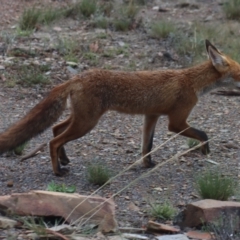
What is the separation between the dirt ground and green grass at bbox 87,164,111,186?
0.07 m

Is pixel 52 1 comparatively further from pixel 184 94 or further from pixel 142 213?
pixel 142 213

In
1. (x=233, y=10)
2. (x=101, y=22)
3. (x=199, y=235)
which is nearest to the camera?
(x=199, y=235)

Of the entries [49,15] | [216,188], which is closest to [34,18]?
[49,15]

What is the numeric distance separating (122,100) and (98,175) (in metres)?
1.20

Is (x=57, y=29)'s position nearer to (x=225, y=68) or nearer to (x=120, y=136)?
(x=120, y=136)

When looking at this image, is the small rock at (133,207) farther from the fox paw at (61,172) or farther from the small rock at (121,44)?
the small rock at (121,44)

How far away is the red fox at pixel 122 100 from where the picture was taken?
755 centimetres

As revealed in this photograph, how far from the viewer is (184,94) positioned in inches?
332

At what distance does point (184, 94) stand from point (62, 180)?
1.93 metres

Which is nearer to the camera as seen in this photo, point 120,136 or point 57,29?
point 120,136

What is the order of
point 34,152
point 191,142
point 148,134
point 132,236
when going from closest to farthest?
1. point 132,236
2. point 34,152
3. point 148,134
4. point 191,142

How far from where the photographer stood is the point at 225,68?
885 centimetres

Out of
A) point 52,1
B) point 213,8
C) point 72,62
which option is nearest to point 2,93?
point 72,62

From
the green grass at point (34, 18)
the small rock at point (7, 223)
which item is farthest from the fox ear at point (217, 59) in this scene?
the green grass at point (34, 18)
